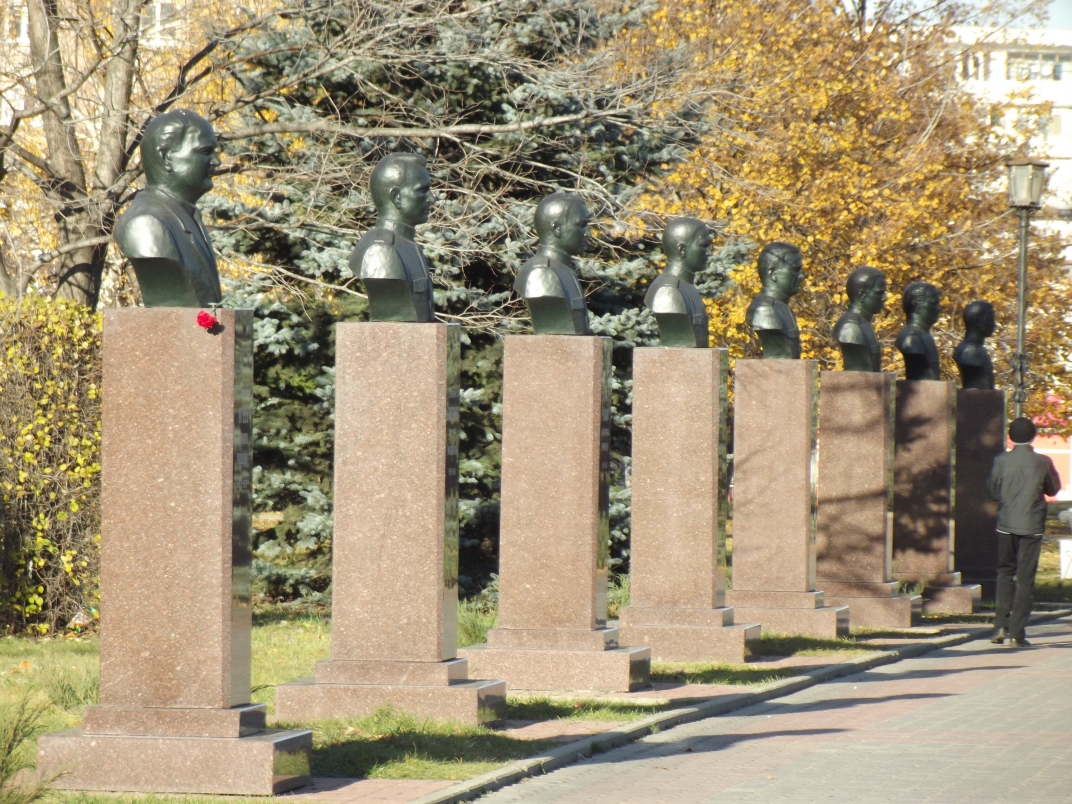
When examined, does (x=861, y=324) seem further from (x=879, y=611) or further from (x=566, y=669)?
(x=566, y=669)

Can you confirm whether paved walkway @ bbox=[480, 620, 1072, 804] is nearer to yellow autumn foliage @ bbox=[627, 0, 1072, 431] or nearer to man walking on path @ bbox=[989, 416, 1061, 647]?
man walking on path @ bbox=[989, 416, 1061, 647]

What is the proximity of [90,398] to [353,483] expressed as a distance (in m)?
5.59

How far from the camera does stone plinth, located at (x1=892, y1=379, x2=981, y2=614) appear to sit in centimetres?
1767

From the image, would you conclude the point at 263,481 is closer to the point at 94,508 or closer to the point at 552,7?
the point at 94,508

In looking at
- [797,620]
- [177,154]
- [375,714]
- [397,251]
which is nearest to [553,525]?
[375,714]

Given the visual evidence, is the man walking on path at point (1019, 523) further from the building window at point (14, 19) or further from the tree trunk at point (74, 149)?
the building window at point (14, 19)

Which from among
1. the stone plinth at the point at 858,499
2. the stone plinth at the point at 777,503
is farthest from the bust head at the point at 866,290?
the stone plinth at the point at 777,503

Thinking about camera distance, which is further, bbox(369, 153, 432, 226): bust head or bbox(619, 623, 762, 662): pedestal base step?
bbox(619, 623, 762, 662): pedestal base step

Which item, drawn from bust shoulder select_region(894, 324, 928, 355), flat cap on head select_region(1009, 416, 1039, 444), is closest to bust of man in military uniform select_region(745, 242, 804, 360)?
flat cap on head select_region(1009, 416, 1039, 444)

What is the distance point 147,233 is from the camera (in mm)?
7305

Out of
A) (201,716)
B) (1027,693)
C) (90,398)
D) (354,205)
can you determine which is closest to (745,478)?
(1027,693)

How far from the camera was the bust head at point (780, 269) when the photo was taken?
14.6 meters

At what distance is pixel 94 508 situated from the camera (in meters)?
14.0

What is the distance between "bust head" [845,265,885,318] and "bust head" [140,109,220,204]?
33.4 feet
